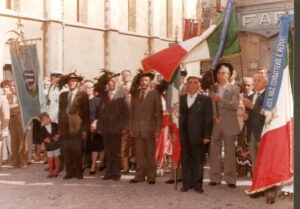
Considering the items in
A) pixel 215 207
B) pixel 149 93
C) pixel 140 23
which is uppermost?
pixel 140 23

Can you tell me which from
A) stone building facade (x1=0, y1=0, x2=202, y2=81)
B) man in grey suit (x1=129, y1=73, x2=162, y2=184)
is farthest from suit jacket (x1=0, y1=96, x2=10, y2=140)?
man in grey suit (x1=129, y1=73, x2=162, y2=184)

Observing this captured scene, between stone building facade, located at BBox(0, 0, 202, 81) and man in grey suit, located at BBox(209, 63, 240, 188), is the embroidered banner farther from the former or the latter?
stone building facade, located at BBox(0, 0, 202, 81)

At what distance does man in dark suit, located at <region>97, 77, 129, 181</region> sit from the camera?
5957mm

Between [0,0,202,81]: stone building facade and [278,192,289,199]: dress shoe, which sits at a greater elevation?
[0,0,202,81]: stone building facade

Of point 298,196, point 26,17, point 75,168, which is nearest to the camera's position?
point 298,196

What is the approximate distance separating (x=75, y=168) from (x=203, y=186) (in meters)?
2.06

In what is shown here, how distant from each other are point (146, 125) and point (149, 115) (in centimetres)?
16

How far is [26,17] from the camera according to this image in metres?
12.9

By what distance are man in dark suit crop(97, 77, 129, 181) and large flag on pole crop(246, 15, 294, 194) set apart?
241 centimetres

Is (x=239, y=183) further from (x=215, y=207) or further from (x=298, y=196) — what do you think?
(x=298, y=196)

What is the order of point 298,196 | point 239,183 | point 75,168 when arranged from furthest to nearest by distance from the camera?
point 75,168 → point 239,183 → point 298,196

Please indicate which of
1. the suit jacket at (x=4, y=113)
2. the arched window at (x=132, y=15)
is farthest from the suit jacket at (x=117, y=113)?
the suit jacket at (x=4, y=113)

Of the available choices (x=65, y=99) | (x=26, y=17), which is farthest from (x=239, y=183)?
(x=26, y=17)

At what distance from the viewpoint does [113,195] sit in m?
4.85
